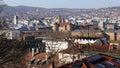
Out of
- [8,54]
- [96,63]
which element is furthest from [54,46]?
[8,54]

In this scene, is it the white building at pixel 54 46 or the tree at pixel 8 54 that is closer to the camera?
the tree at pixel 8 54

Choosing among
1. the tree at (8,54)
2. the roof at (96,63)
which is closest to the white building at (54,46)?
the roof at (96,63)

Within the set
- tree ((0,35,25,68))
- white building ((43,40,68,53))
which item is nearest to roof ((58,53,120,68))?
white building ((43,40,68,53))

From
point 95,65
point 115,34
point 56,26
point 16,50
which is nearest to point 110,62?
point 95,65

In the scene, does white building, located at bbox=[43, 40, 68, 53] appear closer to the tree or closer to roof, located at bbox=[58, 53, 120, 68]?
roof, located at bbox=[58, 53, 120, 68]

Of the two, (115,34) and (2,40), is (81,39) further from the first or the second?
(2,40)

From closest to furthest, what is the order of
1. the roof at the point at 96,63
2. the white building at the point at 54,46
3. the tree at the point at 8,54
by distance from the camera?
the tree at the point at 8,54 < the roof at the point at 96,63 < the white building at the point at 54,46

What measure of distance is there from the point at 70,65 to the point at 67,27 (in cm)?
7150

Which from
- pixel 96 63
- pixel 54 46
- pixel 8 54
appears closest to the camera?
pixel 8 54

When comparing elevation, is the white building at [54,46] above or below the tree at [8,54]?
below

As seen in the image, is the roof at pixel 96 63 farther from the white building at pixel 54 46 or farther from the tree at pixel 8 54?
the tree at pixel 8 54

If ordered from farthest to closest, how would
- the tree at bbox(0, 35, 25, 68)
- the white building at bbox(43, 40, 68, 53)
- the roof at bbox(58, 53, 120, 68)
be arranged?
the white building at bbox(43, 40, 68, 53)
the roof at bbox(58, 53, 120, 68)
the tree at bbox(0, 35, 25, 68)

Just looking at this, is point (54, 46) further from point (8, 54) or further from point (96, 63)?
point (8, 54)

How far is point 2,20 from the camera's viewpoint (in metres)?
11.1
